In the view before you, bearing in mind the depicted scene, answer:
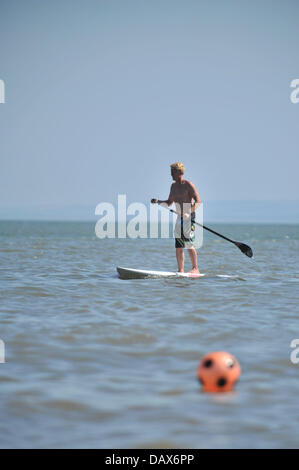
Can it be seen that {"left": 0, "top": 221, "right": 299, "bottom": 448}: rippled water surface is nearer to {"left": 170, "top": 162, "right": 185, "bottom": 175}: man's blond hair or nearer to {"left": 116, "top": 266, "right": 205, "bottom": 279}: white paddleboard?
{"left": 116, "top": 266, "right": 205, "bottom": 279}: white paddleboard

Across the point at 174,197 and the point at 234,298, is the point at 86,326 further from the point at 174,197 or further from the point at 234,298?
the point at 174,197

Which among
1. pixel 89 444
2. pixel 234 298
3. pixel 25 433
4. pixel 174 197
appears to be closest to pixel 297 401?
pixel 89 444

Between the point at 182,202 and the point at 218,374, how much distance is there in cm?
743

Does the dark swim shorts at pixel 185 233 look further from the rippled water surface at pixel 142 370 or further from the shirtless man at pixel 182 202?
the rippled water surface at pixel 142 370

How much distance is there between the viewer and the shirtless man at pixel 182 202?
1172 centimetres

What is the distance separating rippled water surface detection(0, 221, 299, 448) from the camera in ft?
12.8

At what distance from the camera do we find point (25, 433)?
385 cm

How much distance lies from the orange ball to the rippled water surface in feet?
0.31

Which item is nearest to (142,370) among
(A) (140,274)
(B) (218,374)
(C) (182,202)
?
(B) (218,374)
